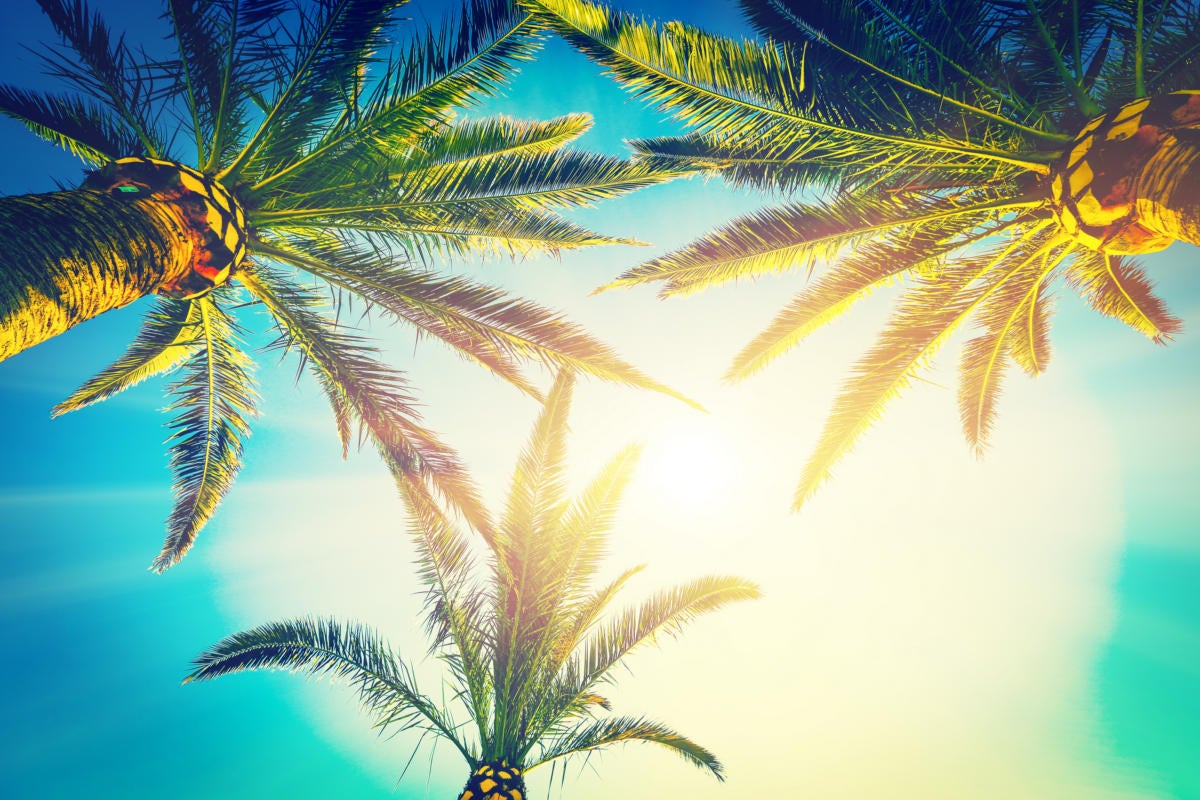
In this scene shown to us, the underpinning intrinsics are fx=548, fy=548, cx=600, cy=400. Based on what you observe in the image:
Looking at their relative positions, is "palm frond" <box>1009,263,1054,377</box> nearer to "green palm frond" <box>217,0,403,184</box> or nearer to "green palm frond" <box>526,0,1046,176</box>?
"green palm frond" <box>526,0,1046,176</box>

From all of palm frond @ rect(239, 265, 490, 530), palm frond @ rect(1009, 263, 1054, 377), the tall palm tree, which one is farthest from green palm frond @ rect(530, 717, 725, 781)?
palm frond @ rect(1009, 263, 1054, 377)

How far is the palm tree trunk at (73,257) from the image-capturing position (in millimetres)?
2688

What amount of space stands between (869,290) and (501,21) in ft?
13.5

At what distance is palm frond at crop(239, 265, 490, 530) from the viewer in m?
5.11

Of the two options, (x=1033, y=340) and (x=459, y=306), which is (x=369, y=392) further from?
(x=1033, y=340)

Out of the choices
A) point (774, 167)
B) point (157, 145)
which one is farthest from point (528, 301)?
point (157, 145)

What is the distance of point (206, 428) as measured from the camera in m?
6.12

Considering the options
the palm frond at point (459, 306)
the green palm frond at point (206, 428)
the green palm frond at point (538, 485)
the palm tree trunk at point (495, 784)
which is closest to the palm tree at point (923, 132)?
the palm frond at point (459, 306)

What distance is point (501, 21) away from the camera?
447cm

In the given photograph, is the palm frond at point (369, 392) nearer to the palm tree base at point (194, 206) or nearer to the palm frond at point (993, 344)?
the palm tree base at point (194, 206)

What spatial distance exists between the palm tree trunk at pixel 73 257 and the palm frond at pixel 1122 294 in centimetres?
812

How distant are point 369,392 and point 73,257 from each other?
93.1 inches

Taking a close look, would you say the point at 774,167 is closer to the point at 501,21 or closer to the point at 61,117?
the point at 501,21

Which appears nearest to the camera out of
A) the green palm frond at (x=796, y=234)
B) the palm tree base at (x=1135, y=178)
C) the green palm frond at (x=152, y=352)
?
the palm tree base at (x=1135, y=178)
